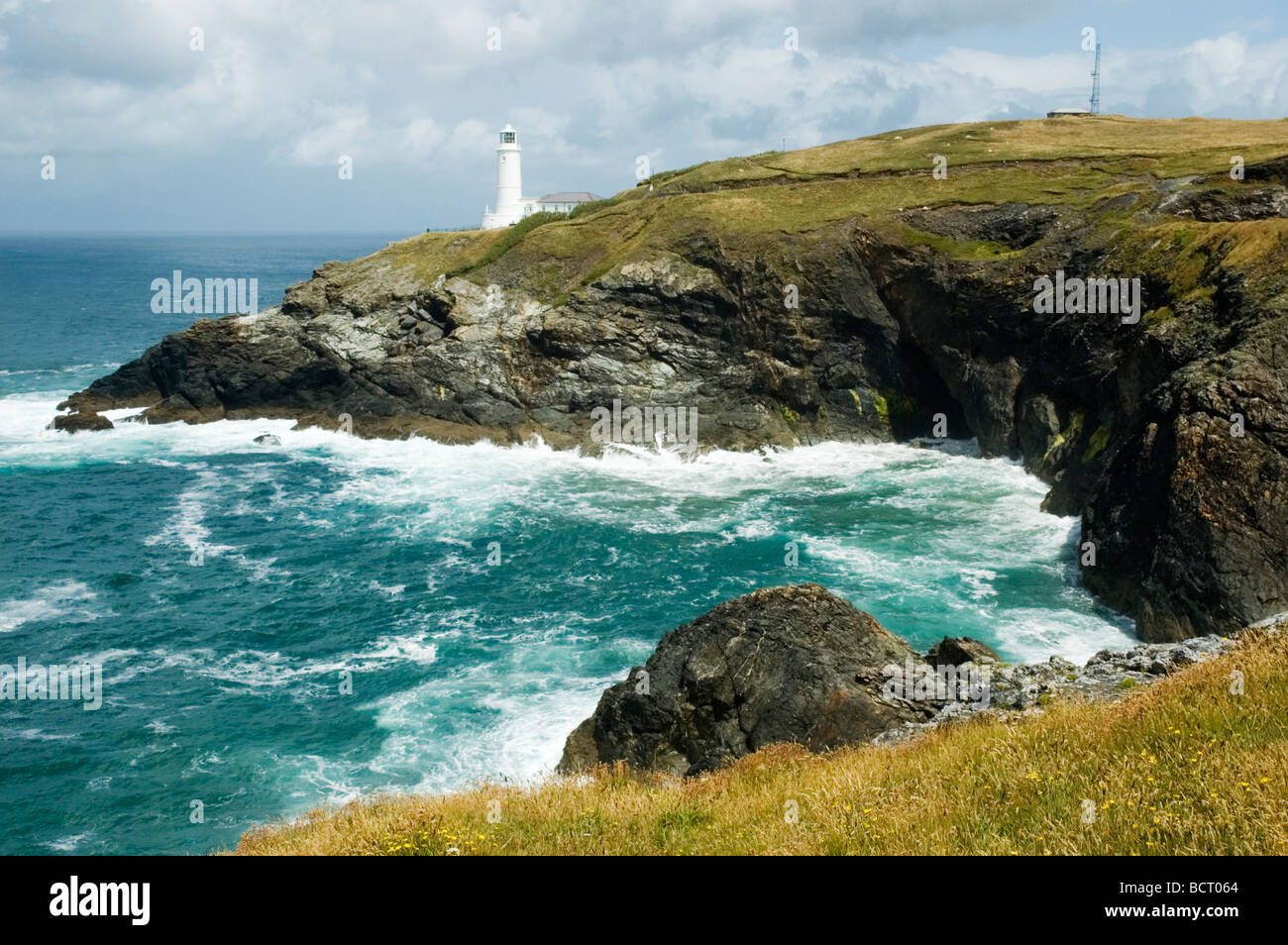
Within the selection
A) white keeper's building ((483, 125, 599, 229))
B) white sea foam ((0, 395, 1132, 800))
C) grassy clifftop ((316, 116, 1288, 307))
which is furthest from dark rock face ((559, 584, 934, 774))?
white keeper's building ((483, 125, 599, 229))

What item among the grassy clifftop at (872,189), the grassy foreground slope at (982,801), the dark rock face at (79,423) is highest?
the grassy clifftop at (872,189)

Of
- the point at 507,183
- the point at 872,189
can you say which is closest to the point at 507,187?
the point at 507,183

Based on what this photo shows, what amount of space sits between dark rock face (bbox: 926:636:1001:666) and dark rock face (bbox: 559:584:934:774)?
525 mm

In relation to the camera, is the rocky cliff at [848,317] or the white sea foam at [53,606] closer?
the white sea foam at [53,606]

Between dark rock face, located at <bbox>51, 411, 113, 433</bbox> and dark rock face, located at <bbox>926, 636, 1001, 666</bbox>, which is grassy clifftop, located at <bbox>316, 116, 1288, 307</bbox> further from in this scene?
dark rock face, located at <bbox>926, 636, 1001, 666</bbox>

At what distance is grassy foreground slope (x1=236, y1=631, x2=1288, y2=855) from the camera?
974cm

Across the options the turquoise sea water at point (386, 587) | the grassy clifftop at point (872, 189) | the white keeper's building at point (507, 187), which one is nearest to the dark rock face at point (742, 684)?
the turquoise sea water at point (386, 587)

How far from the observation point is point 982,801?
450 inches

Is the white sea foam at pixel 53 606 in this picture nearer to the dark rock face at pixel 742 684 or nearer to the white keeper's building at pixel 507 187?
the dark rock face at pixel 742 684

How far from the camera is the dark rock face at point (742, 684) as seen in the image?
74.5 ft

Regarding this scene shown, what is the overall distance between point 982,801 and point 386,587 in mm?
31927

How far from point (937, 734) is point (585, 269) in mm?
56953

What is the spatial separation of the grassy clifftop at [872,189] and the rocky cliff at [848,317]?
291mm
